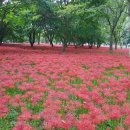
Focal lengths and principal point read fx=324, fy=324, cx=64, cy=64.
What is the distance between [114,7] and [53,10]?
674cm

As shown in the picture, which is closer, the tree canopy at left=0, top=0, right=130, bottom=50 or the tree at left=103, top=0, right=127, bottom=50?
the tree canopy at left=0, top=0, right=130, bottom=50

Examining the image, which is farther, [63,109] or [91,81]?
[91,81]

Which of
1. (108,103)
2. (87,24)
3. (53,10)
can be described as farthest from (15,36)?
(108,103)

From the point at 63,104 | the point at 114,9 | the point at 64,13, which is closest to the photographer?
the point at 63,104

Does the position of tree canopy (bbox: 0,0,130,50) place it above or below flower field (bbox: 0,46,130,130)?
above

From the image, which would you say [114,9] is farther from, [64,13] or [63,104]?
[63,104]

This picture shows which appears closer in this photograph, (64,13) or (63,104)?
(63,104)

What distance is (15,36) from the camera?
47281 mm

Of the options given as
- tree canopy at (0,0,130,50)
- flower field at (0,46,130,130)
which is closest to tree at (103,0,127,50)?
tree canopy at (0,0,130,50)

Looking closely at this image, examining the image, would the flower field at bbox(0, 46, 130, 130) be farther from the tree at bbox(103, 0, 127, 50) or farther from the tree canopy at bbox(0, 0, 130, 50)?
the tree at bbox(103, 0, 127, 50)

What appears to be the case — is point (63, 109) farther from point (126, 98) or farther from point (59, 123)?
point (126, 98)

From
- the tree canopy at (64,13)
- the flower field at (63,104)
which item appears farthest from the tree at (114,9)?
the flower field at (63,104)

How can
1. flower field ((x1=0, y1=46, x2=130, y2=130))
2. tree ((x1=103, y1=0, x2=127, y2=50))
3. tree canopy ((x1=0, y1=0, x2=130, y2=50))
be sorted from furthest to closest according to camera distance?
1. tree ((x1=103, y1=0, x2=127, y2=50))
2. tree canopy ((x1=0, y1=0, x2=130, y2=50))
3. flower field ((x1=0, y1=46, x2=130, y2=130))

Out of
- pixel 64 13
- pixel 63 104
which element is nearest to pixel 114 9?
pixel 64 13
